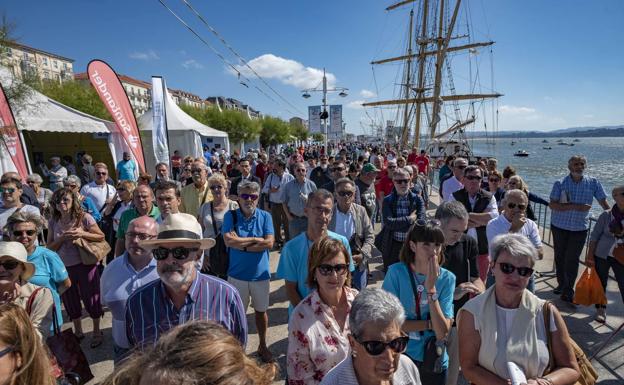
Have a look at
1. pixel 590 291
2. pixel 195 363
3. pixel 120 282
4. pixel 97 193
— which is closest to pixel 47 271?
pixel 120 282

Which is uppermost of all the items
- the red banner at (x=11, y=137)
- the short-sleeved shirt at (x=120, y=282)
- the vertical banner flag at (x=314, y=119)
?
the vertical banner flag at (x=314, y=119)

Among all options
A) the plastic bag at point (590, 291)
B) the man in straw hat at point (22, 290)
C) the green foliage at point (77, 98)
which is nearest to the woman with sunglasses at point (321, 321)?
the man in straw hat at point (22, 290)

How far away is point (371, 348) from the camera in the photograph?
1559 millimetres

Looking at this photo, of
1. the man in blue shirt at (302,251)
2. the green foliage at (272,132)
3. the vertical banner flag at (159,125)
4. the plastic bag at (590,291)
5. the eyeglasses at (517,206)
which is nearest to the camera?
the man in blue shirt at (302,251)

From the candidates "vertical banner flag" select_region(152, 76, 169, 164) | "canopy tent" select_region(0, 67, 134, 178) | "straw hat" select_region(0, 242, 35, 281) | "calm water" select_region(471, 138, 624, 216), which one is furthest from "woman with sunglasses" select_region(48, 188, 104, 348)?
"calm water" select_region(471, 138, 624, 216)

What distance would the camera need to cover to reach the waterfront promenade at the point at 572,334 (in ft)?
10.8

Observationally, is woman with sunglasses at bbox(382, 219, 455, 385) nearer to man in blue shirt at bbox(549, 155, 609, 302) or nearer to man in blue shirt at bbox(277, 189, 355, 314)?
man in blue shirt at bbox(277, 189, 355, 314)

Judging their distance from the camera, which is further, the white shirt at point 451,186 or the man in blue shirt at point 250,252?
the white shirt at point 451,186

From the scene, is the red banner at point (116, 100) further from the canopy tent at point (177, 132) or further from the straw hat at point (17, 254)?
the straw hat at point (17, 254)

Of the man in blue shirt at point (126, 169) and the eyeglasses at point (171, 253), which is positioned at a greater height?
the man in blue shirt at point (126, 169)

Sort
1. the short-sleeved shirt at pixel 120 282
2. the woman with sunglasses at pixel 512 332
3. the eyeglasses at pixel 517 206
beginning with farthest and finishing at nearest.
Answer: the eyeglasses at pixel 517 206
the short-sleeved shirt at pixel 120 282
the woman with sunglasses at pixel 512 332

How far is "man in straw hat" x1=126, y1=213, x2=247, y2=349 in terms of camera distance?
1945 millimetres

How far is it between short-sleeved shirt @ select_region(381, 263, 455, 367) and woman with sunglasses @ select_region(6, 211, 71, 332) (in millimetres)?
2689

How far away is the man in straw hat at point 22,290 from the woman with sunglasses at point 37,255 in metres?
0.36
